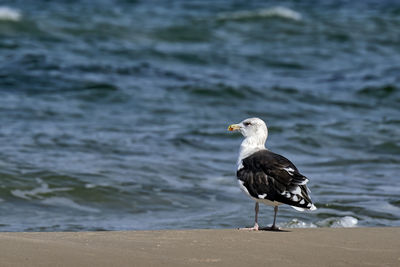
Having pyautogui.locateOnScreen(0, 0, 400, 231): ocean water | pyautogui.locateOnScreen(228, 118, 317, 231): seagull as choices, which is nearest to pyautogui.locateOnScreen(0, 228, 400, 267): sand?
pyautogui.locateOnScreen(228, 118, 317, 231): seagull

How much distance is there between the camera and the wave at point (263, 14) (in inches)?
923

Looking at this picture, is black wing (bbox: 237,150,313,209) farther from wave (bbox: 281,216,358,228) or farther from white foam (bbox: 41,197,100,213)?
Answer: white foam (bbox: 41,197,100,213)

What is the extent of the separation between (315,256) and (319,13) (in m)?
22.3

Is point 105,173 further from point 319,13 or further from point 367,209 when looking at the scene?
point 319,13

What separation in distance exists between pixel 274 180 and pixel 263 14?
19.6 m

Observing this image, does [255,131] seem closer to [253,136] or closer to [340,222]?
[253,136]

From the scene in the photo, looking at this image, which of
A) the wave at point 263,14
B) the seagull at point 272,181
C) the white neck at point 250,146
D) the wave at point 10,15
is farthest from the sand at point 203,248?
the wave at point 263,14

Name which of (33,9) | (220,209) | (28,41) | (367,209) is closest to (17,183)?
(220,209)

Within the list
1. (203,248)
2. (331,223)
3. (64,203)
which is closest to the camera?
(203,248)

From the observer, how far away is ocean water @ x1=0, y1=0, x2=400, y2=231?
7.07m

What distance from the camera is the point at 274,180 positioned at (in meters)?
5.19

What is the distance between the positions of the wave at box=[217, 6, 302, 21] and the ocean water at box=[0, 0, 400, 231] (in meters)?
0.08

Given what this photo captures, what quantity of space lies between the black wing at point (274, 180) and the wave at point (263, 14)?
17778 mm

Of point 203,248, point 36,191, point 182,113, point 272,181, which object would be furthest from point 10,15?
point 203,248
